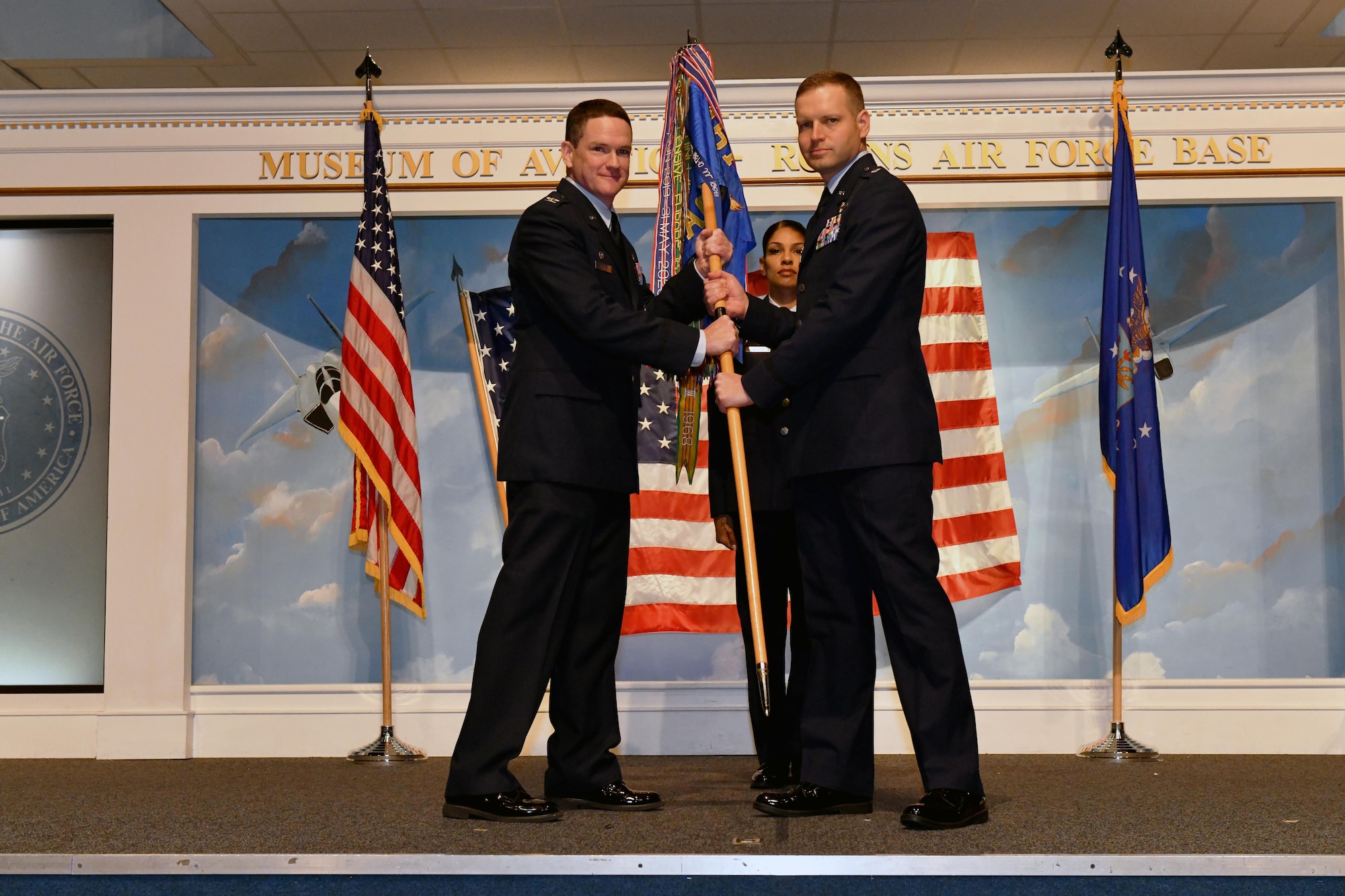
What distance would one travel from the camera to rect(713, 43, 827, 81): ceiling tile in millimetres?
5652

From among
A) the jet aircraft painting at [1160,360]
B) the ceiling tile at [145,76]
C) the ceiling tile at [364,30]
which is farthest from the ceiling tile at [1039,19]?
the ceiling tile at [145,76]

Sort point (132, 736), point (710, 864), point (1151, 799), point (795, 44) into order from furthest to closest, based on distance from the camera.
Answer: point (795, 44) < point (132, 736) < point (1151, 799) < point (710, 864)

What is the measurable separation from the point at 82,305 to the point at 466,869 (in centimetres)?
361

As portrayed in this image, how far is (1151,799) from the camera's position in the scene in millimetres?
2975

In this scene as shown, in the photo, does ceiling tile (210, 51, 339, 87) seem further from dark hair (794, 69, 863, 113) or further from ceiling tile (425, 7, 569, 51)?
dark hair (794, 69, 863, 113)

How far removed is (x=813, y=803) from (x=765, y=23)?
399 cm

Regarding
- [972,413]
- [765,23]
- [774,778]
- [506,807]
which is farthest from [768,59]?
[506,807]

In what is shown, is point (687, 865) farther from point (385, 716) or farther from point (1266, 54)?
point (1266, 54)

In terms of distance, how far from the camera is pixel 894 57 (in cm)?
578

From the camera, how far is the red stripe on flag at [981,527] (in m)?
4.47

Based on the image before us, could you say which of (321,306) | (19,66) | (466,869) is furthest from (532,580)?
(19,66)

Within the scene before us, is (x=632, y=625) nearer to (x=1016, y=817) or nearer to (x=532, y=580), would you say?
(x=532, y=580)

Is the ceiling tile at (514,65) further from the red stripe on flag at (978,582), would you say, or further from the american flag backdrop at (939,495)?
the red stripe on flag at (978,582)

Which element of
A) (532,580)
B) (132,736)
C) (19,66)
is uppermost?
(19,66)
